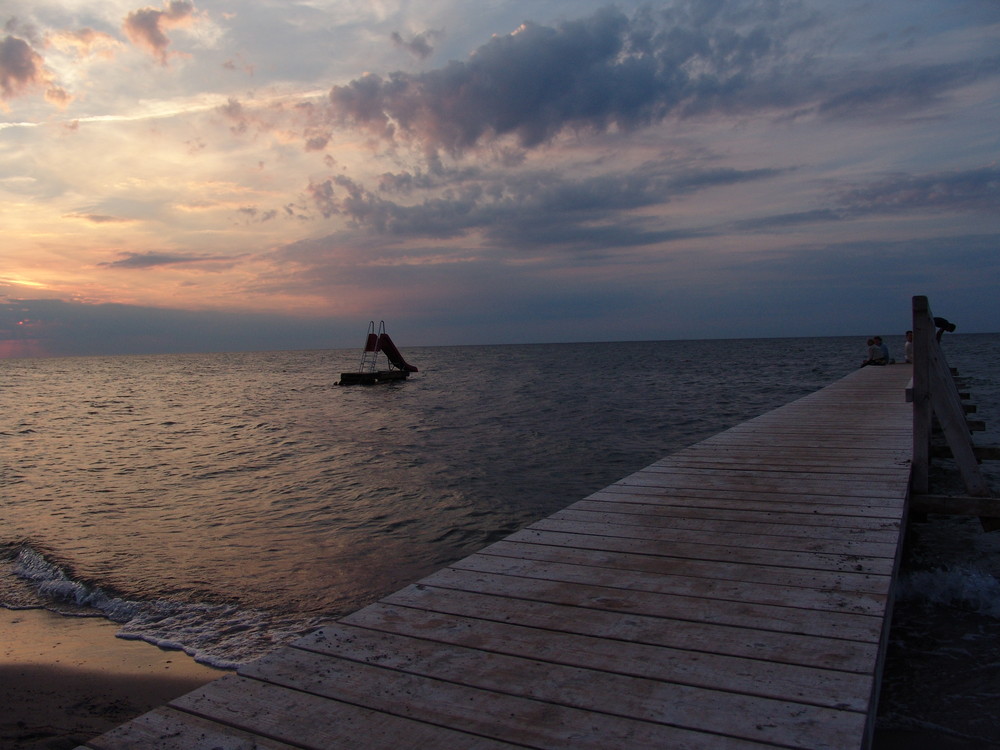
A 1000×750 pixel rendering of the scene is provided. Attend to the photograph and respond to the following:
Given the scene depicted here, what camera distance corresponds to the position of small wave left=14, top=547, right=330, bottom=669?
17.7 ft

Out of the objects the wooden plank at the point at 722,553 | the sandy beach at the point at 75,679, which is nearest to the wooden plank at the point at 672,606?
the wooden plank at the point at 722,553

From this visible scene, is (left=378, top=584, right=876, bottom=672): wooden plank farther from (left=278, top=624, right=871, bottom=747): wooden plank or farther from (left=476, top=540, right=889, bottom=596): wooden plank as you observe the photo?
(left=476, top=540, right=889, bottom=596): wooden plank

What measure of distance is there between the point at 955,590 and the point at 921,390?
1.78 metres

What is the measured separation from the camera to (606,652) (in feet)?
8.76

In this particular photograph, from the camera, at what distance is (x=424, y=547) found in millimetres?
8352

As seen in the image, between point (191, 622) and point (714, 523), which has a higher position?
point (714, 523)

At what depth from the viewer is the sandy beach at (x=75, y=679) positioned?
418 cm

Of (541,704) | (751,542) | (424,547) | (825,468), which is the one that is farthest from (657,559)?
Result: (424,547)

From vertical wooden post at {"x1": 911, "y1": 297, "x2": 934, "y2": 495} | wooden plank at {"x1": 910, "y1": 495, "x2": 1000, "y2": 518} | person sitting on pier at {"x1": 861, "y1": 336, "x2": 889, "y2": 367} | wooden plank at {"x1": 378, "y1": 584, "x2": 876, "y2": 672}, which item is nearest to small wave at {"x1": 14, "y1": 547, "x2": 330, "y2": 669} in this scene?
wooden plank at {"x1": 378, "y1": 584, "x2": 876, "y2": 672}

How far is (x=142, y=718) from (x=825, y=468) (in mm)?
6089

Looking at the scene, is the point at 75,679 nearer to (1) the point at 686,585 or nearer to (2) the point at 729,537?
(1) the point at 686,585

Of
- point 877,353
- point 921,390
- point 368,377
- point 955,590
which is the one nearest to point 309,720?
point 921,390

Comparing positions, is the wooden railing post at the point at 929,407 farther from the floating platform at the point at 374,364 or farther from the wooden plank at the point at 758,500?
the floating platform at the point at 374,364

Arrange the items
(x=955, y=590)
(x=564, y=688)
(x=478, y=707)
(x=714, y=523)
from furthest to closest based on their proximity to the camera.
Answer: (x=955, y=590) < (x=714, y=523) < (x=564, y=688) < (x=478, y=707)
